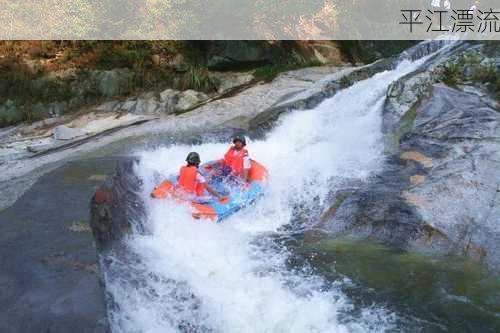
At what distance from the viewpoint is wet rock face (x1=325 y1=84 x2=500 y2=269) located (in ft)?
21.4

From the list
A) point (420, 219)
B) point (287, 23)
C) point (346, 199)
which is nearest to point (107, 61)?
point (287, 23)

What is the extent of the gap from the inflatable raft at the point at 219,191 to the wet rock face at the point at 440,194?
4.56ft

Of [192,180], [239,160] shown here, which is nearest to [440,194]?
[239,160]

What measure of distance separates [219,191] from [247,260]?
2.07 meters

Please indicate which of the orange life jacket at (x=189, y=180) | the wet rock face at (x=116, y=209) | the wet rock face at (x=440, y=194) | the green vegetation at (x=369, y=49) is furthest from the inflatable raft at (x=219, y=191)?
the green vegetation at (x=369, y=49)

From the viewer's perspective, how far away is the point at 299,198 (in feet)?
27.1

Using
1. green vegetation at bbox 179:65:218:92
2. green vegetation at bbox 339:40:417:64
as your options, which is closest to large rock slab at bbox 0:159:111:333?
green vegetation at bbox 179:65:218:92

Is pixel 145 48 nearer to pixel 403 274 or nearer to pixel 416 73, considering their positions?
pixel 416 73

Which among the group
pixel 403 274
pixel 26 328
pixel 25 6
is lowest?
pixel 403 274

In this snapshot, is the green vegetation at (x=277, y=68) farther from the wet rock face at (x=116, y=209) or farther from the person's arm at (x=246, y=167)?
the wet rock face at (x=116, y=209)

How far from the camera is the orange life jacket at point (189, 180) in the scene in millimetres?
7445

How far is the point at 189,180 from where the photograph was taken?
24.5ft

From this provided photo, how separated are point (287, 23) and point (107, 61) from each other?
5.90 m

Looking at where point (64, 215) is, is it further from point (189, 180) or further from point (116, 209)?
point (189, 180)
